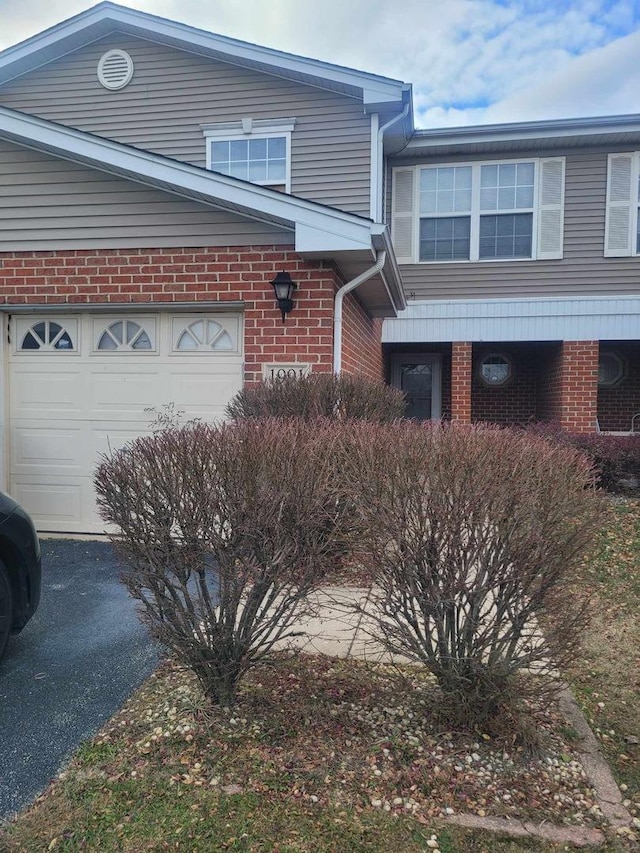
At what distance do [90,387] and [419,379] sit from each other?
7.68 meters

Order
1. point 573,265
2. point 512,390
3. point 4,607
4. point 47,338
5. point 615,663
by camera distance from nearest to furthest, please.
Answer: point 4,607 → point 615,663 → point 47,338 → point 573,265 → point 512,390

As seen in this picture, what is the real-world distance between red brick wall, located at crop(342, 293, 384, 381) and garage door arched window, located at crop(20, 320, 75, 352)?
295 centimetres

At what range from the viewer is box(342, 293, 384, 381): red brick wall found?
631cm

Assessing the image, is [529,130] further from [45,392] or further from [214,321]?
[45,392]

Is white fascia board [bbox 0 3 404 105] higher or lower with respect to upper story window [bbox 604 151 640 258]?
higher

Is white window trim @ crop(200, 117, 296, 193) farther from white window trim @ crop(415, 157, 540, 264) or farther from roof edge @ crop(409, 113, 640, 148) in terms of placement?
white window trim @ crop(415, 157, 540, 264)

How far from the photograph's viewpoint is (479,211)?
1074 centimetres

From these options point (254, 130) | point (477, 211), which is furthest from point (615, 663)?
point (254, 130)

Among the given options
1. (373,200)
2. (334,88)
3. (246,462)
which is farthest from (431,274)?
(246,462)

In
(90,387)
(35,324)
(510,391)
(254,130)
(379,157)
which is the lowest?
(510,391)

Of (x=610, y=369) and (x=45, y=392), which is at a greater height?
(x=610, y=369)

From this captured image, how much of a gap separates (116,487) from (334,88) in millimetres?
8866

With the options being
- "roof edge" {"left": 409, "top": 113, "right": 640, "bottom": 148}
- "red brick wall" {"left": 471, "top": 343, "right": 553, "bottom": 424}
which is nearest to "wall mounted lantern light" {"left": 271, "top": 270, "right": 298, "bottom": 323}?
"roof edge" {"left": 409, "top": 113, "right": 640, "bottom": 148}

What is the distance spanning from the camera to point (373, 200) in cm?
926
